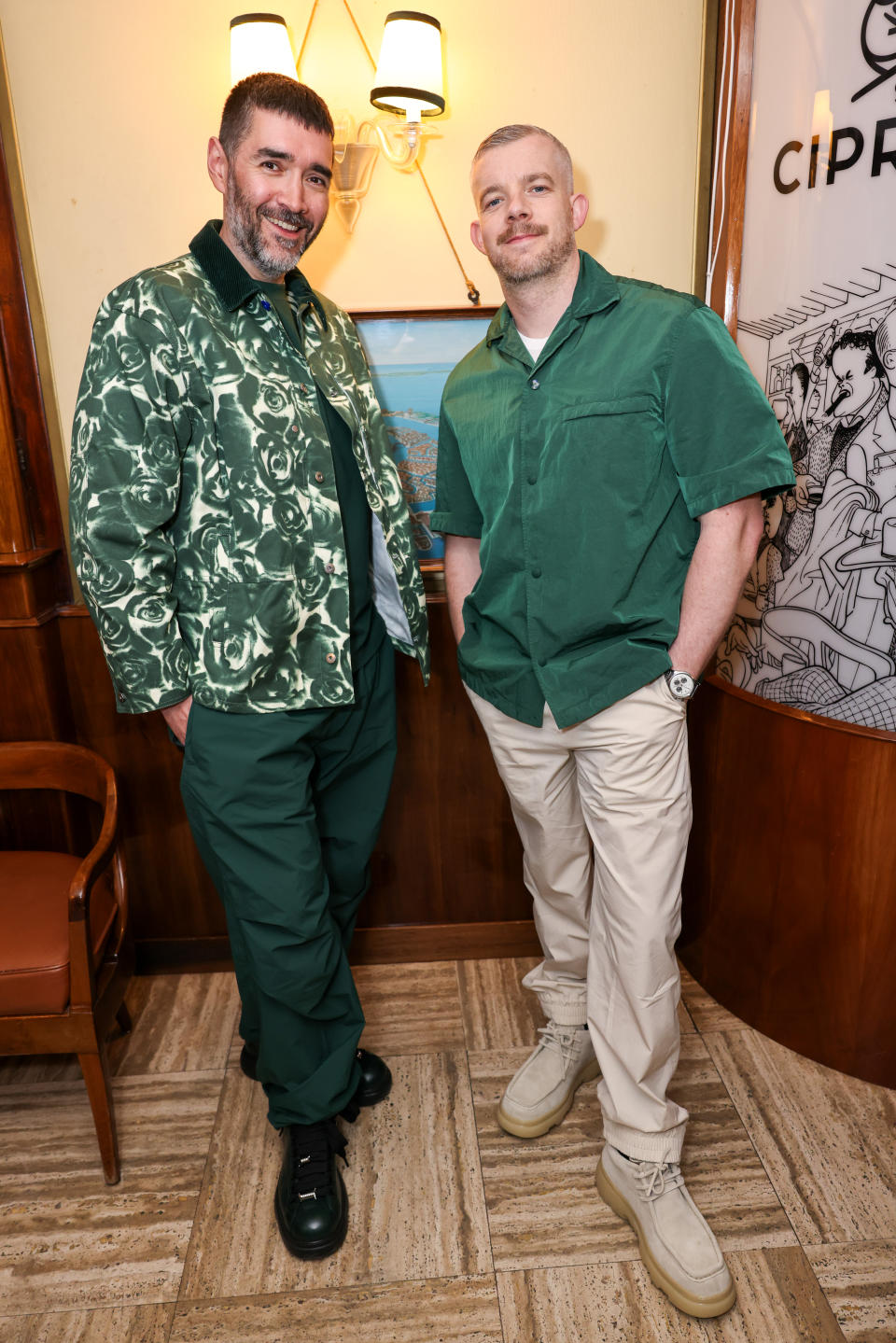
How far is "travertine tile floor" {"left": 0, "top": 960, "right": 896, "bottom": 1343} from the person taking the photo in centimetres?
159

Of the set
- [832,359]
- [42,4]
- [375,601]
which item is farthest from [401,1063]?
[42,4]

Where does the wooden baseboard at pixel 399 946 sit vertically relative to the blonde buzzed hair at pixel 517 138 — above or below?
below

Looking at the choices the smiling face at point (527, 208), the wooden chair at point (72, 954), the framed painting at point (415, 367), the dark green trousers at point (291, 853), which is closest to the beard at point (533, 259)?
the smiling face at point (527, 208)

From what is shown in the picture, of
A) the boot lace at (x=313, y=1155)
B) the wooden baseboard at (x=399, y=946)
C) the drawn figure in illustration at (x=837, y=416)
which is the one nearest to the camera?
the boot lace at (x=313, y=1155)

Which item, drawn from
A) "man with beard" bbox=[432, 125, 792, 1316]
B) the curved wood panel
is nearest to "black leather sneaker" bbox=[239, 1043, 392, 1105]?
"man with beard" bbox=[432, 125, 792, 1316]

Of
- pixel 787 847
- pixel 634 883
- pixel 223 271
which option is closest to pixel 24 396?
pixel 223 271

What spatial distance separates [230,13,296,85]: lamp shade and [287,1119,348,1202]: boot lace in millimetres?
2183

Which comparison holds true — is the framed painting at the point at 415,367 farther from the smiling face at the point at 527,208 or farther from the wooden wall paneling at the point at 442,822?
the smiling face at the point at 527,208

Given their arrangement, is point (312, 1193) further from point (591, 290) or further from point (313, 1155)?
point (591, 290)

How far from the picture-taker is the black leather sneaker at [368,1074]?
6.83 ft

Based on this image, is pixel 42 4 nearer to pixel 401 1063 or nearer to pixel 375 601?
pixel 375 601

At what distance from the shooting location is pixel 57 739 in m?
2.31

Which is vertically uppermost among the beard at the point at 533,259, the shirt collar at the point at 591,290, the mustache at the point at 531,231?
the mustache at the point at 531,231

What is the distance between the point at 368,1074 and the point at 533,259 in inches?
68.7
